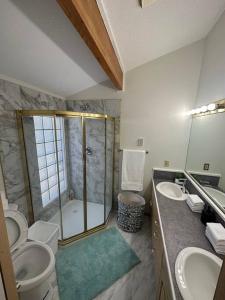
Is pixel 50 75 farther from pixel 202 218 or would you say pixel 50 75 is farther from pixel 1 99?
pixel 202 218

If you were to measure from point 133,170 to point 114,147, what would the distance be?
52cm

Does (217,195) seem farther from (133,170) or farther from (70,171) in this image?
(70,171)

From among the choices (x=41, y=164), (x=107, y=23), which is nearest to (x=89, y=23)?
(x=107, y=23)

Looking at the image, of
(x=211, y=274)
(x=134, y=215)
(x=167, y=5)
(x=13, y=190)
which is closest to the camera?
(x=211, y=274)

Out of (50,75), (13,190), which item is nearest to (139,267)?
(13,190)

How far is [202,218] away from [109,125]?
1775mm

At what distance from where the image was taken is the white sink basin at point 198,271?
0.89m

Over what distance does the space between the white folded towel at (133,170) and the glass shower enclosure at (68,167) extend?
0.95 ft

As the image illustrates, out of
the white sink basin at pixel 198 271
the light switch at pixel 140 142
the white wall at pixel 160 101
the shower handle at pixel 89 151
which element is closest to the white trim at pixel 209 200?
the white sink basin at pixel 198 271

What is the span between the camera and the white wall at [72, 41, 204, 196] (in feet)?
6.70

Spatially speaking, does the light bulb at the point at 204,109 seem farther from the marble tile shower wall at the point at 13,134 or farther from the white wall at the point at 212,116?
the marble tile shower wall at the point at 13,134

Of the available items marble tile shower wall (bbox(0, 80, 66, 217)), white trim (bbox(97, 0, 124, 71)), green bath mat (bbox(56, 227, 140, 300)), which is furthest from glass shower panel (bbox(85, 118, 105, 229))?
white trim (bbox(97, 0, 124, 71))

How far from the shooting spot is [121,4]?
1.02m

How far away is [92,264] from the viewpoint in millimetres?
1755
